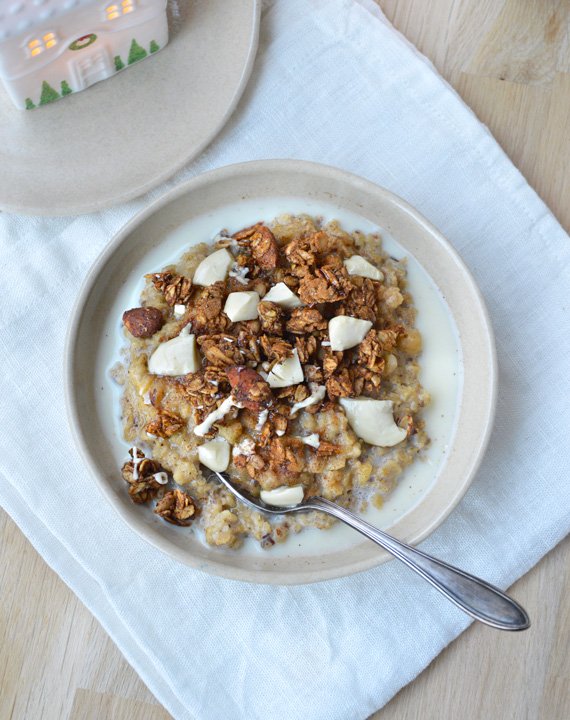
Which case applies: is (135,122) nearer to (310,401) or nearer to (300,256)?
(300,256)

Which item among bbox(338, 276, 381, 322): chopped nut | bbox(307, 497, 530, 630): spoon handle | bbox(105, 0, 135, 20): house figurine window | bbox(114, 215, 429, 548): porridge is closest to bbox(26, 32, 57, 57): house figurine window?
bbox(105, 0, 135, 20): house figurine window

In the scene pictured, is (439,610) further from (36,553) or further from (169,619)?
(36,553)

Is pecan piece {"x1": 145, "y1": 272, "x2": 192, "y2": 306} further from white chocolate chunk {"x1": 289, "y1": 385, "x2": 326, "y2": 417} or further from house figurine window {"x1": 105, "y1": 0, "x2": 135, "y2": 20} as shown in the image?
house figurine window {"x1": 105, "y1": 0, "x2": 135, "y2": 20}

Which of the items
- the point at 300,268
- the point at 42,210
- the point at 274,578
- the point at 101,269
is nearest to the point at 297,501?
the point at 274,578

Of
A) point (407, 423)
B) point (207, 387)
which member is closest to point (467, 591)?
point (407, 423)

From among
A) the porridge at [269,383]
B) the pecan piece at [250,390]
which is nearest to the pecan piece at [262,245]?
the porridge at [269,383]
